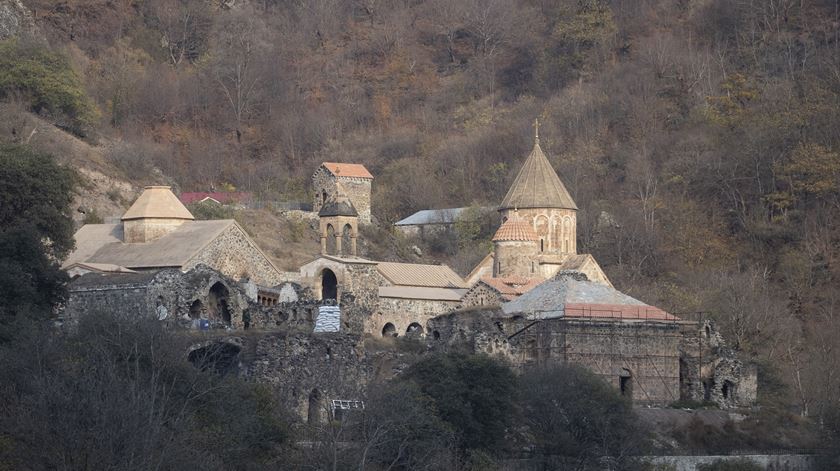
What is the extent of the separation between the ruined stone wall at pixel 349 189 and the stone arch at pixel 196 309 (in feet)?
107

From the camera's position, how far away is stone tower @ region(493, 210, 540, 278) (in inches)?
2307

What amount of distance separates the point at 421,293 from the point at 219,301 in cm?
1127

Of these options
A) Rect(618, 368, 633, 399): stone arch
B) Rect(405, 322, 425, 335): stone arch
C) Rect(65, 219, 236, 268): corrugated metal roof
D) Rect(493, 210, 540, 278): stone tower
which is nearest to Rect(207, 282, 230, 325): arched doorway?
Rect(65, 219, 236, 268): corrugated metal roof

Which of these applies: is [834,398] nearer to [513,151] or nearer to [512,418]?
[512,418]

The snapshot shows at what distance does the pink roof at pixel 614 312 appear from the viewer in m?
48.3

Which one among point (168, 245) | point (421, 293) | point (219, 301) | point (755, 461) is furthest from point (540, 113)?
point (755, 461)

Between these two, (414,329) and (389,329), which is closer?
(414,329)

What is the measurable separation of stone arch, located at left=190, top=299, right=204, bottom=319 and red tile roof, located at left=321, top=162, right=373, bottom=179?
33263 mm

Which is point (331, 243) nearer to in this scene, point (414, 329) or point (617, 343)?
point (414, 329)

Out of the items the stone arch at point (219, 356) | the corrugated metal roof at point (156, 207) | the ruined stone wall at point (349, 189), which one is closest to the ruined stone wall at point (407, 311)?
the corrugated metal roof at point (156, 207)

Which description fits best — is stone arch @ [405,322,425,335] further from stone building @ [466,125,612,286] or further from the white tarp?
the white tarp

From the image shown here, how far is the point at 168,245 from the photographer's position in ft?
175

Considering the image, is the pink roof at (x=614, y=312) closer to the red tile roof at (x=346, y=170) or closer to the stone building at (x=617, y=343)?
the stone building at (x=617, y=343)

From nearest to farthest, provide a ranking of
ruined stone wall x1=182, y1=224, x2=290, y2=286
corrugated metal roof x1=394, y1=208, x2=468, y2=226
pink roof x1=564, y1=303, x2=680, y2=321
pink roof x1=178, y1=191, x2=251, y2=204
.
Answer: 1. pink roof x1=564, y1=303, x2=680, y2=321
2. ruined stone wall x1=182, y1=224, x2=290, y2=286
3. pink roof x1=178, y1=191, x2=251, y2=204
4. corrugated metal roof x1=394, y1=208, x2=468, y2=226
